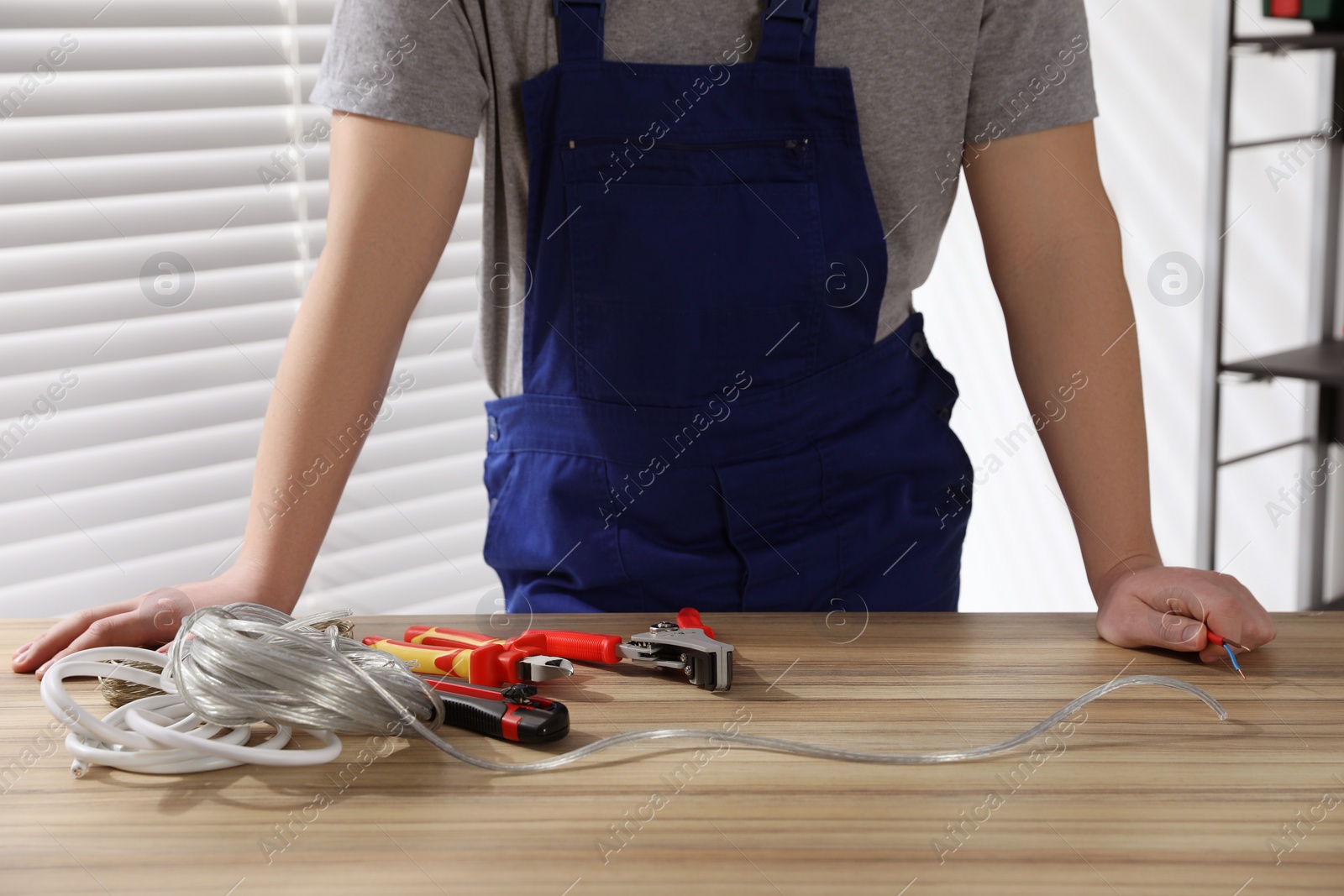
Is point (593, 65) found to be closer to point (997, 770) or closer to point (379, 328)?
point (379, 328)

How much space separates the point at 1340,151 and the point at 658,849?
2220 mm

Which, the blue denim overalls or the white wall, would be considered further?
the white wall

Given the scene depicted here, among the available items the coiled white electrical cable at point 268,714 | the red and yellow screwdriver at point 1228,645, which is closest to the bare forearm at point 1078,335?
the red and yellow screwdriver at point 1228,645

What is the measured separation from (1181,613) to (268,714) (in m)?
0.58

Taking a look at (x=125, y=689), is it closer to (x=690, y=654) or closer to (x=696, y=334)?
(x=690, y=654)

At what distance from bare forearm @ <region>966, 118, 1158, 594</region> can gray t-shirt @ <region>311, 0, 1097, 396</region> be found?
5 cm

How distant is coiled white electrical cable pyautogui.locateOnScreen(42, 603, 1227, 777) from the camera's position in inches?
21.8

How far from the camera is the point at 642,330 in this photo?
2.98ft

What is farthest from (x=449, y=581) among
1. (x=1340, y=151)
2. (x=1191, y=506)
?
(x=1340, y=151)

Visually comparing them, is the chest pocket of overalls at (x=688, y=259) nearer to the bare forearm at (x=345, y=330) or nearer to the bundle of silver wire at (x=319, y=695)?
the bare forearm at (x=345, y=330)

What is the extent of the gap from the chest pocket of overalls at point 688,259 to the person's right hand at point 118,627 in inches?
14.3

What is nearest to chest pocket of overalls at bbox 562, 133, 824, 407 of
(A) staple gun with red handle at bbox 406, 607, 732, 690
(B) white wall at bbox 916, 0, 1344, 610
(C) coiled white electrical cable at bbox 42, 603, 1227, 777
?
(A) staple gun with red handle at bbox 406, 607, 732, 690

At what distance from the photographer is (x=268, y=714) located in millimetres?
563

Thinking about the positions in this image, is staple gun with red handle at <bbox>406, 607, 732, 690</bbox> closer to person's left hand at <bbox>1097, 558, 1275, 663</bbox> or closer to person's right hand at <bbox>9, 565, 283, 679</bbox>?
person's right hand at <bbox>9, 565, 283, 679</bbox>
